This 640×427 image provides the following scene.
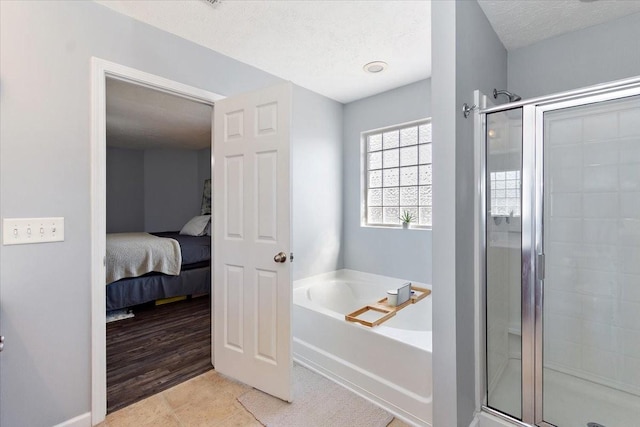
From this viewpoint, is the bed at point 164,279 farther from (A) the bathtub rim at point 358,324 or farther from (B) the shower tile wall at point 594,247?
(B) the shower tile wall at point 594,247

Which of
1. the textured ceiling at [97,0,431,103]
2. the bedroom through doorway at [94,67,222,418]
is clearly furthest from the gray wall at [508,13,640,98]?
the bedroom through doorway at [94,67,222,418]

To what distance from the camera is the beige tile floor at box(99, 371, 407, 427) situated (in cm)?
178

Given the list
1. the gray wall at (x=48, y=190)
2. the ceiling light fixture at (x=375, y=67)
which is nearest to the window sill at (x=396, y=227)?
the ceiling light fixture at (x=375, y=67)

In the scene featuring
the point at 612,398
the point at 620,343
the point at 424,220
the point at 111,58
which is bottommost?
the point at 612,398

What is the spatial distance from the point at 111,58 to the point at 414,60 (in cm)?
219

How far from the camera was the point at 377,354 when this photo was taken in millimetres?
1994

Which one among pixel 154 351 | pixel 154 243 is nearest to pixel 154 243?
pixel 154 243

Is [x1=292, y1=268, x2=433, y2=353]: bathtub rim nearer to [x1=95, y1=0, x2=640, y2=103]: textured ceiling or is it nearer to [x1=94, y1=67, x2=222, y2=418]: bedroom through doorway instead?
[x1=94, y1=67, x2=222, y2=418]: bedroom through doorway

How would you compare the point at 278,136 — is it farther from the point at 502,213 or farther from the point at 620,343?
the point at 620,343

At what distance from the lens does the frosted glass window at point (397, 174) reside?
10.2ft

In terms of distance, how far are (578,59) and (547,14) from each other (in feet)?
1.52

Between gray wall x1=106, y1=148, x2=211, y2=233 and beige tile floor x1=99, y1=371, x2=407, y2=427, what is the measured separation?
470 centimetres

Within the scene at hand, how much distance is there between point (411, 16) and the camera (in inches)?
77.3

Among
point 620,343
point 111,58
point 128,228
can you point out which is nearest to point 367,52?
point 111,58
